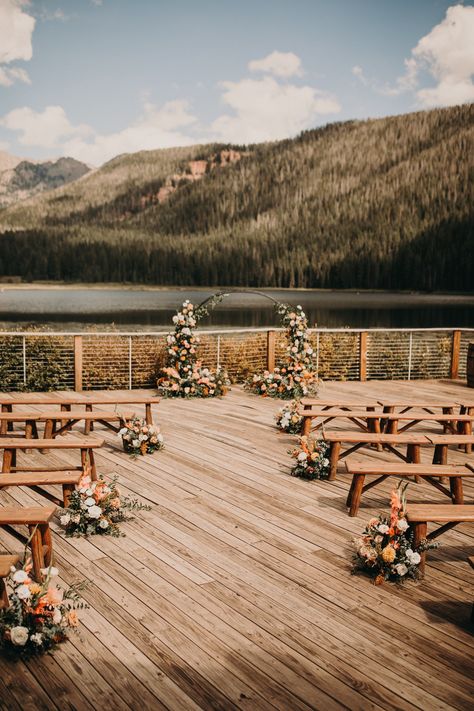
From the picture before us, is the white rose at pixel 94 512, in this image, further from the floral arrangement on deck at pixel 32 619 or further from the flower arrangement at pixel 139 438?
the flower arrangement at pixel 139 438

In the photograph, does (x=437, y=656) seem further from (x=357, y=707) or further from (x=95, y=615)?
(x=95, y=615)

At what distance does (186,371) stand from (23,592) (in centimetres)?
711

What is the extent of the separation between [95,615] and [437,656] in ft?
5.84

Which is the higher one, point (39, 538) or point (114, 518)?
point (39, 538)

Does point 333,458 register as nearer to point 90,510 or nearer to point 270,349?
point 90,510

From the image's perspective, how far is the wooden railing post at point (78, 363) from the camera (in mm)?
10086

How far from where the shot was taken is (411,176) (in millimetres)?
153500

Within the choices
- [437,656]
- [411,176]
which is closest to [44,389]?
[437,656]

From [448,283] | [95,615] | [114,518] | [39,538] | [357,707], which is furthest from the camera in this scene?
[448,283]

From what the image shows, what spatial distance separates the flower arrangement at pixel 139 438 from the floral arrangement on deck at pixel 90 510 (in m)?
1.80

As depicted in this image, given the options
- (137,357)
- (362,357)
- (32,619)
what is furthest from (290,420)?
(137,357)

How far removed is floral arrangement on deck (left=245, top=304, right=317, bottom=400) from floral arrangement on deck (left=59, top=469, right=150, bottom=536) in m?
5.78

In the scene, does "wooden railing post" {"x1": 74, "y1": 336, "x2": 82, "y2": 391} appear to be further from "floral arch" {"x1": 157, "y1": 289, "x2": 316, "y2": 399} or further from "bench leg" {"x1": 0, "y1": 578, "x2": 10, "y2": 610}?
"bench leg" {"x1": 0, "y1": 578, "x2": 10, "y2": 610}

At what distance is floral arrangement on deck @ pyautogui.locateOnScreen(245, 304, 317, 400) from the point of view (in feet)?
32.3
